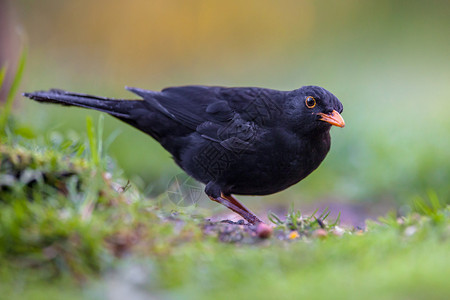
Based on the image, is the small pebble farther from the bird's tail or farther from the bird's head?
the bird's tail

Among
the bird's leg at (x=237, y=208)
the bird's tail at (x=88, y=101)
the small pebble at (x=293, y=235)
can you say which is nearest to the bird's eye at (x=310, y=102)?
the bird's leg at (x=237, y=208)

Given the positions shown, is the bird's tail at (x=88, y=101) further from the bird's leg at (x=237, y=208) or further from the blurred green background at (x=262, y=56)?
the blurred green background at (x=262, y=56)

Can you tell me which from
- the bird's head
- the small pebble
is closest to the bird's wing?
the bird's head

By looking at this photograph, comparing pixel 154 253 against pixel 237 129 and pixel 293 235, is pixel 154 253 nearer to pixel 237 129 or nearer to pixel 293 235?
pixel 293 235

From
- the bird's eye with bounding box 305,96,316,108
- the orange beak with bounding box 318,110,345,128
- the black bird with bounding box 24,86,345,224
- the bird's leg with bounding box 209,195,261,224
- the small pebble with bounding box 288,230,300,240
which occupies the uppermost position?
the bird's eye with bounding box 305,96,316,108

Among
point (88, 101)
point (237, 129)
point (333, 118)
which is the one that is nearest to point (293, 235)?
point (333, 118)

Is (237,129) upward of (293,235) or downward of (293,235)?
upward

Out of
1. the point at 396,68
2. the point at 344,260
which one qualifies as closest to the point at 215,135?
the point at 344,260
